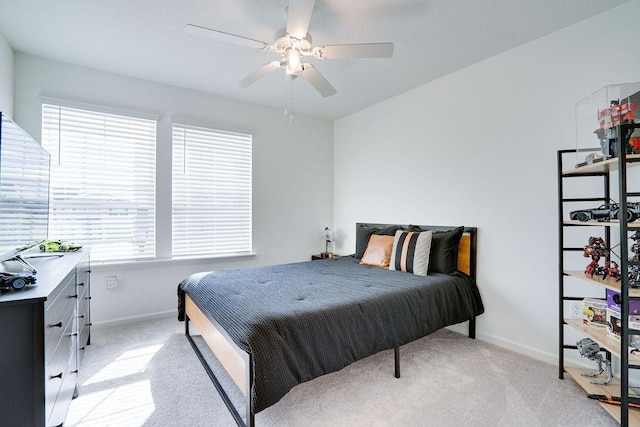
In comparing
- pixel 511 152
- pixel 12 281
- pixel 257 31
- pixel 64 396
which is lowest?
pixel 64 396

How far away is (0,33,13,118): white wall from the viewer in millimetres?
2377

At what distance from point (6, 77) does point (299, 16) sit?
2.64 m

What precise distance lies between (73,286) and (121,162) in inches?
68.8

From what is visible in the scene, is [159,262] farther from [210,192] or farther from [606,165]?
[606,165]

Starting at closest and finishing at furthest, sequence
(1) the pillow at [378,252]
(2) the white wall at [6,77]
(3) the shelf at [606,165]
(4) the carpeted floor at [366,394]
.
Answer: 1. (3) the shelf at [606,165]
2. (4) the carpeted floor at [366,394]
3. (2) the white wall at [6,77]
4. (1) the pillow at [378,252]

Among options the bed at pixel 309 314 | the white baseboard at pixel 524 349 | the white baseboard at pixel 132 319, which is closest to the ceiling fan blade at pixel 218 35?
the bed at pixel 309 314

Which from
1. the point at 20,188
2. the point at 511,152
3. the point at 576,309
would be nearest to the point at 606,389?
the point at 576,309

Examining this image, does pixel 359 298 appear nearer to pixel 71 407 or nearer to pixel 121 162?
pixel 71 407

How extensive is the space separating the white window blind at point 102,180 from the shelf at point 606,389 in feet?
12.9

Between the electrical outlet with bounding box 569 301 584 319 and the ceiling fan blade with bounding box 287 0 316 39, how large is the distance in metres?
2.78

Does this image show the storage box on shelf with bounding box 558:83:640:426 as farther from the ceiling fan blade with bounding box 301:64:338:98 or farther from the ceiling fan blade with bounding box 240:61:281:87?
the ceiling fan blade with bounding box 240:61:281:87

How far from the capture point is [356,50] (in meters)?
1.97

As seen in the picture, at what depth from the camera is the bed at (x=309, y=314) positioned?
1562 millimetres

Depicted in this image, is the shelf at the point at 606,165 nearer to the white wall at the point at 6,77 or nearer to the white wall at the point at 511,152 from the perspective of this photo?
the white wall at the point at 511,152
